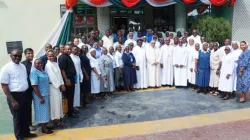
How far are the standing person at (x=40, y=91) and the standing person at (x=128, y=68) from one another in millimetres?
3487

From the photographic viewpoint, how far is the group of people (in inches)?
192

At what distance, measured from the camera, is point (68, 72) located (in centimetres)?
580

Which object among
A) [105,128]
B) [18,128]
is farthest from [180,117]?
[18,128]

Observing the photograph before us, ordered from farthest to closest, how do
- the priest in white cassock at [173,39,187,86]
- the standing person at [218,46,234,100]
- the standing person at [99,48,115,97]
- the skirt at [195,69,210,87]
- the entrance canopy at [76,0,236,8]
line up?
the entrance canopy at [76,0,236,8] → the priest in white cassock at [173,39,187,86] → the skirt at [195,69,210,87] → the standing person at [99,48,115,97] → the standing person at [218,46,234,100]

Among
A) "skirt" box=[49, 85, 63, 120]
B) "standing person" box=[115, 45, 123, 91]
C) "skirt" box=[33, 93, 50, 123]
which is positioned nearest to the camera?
"skirt" box=[33, 93, 50, 123]

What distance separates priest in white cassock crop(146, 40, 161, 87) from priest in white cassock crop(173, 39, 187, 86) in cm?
54

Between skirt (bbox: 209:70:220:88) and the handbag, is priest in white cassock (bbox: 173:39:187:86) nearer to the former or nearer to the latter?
skirt (bbox: 209:70:220:88)

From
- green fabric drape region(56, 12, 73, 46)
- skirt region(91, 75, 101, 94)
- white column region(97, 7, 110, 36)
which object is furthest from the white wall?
skirt region(91, 75, 101, 94)

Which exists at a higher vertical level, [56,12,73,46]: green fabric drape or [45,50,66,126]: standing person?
[56,12,73,46]: green fabric drape

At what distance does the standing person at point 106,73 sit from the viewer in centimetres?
768

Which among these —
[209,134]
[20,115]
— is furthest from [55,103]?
[209,134]

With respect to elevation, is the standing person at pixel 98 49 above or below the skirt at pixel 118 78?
above

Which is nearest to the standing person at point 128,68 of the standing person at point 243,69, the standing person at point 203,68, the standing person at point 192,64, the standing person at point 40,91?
the standing person at point 192,64

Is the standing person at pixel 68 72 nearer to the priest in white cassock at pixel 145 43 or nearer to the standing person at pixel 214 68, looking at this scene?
the priest in white cassock at pixel 145 43
